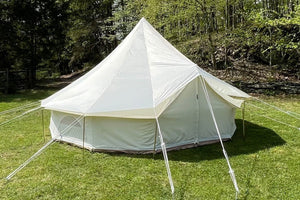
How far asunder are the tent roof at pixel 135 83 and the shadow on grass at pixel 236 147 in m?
1.00

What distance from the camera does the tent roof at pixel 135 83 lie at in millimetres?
5246

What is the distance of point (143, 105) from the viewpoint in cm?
521

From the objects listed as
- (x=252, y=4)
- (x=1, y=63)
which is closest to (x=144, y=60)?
(x=252, y=4)

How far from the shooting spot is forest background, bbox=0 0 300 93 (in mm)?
12781

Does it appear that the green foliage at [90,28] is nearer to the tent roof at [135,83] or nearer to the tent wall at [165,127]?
the tent roof at [135,83]

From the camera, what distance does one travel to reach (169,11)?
13133 millimetres

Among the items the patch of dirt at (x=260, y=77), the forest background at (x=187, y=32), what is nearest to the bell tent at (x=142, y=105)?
the patch of dirt at (x=260, y=77)

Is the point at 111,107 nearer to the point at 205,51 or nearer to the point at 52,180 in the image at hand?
the point at 52,180

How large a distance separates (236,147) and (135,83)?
8.25ft

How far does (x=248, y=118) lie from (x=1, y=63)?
14.1 m

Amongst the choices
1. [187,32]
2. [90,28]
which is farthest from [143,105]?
[90,28]

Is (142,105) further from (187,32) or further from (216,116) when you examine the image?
(187,32)

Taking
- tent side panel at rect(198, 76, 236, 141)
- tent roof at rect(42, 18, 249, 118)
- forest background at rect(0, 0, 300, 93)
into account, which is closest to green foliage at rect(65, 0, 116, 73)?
forest background at rect(0, 0, 300, 93)

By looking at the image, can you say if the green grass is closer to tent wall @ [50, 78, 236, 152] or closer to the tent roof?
tent wall @ [50, 78, 236, 152]
